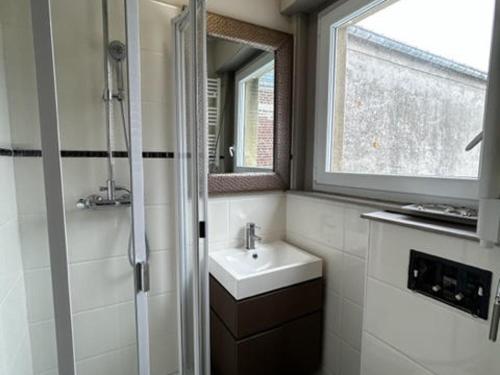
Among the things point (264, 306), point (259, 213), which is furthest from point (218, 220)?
point (264, 306)

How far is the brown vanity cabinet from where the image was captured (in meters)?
1.13

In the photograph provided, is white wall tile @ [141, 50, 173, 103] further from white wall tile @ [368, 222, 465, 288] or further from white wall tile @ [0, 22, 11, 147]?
white wall tile @ [368, 222, 465, 288]

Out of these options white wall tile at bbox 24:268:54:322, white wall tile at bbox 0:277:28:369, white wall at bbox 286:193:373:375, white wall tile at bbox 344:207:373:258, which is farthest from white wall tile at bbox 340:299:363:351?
white wall tile at bbox 0:277:28:369

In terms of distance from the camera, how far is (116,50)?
1090 mm

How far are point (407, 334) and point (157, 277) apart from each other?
3.60 feet

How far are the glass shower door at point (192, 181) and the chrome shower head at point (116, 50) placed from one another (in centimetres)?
25

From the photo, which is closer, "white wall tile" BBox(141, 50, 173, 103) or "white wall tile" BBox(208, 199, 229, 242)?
"white wall tile" BBox(141, 50, 173, 103)

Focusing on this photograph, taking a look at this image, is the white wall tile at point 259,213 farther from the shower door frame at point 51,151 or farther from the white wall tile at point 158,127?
the shower door frame at point 51,151

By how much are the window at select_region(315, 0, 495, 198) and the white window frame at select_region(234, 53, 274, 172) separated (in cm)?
32

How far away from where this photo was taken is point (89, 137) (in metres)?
1.17

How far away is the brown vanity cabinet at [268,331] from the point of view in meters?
1.13

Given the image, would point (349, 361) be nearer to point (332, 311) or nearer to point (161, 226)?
point (332, 311)

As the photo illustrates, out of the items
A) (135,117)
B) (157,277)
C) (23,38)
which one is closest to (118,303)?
(157,277)

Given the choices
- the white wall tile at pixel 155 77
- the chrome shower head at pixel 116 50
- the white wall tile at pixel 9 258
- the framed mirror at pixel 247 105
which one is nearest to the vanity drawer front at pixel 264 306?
the framed mirror at pixel 247 105
